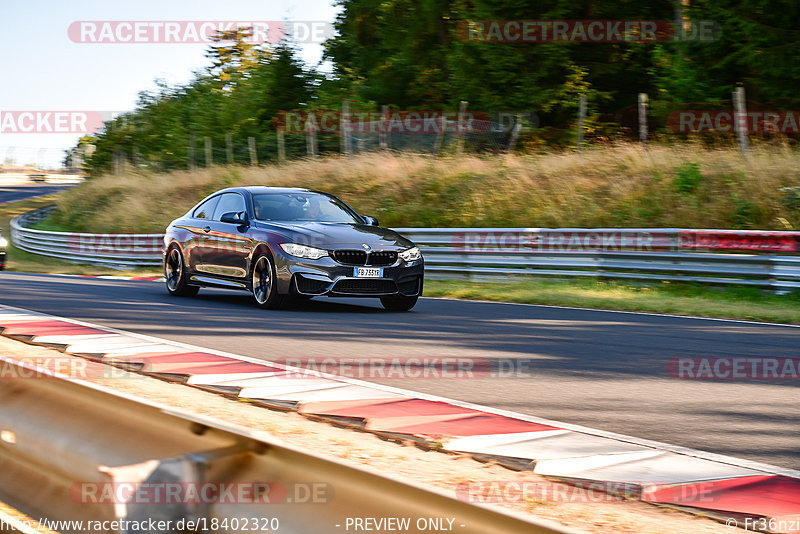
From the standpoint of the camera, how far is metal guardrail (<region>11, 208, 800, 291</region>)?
48.2ft

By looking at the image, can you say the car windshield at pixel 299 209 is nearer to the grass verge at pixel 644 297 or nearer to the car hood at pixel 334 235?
the car hood at pixel 334 235

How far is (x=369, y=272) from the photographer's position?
1125cm

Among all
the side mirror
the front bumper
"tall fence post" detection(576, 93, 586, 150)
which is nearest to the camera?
the front bumper

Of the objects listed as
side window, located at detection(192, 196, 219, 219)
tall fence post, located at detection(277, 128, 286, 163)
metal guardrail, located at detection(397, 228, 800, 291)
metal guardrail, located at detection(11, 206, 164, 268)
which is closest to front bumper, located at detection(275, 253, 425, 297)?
side window, located at detection(192, 196, 219, 219)

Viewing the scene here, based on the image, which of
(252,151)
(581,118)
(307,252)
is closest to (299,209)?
(307,252)

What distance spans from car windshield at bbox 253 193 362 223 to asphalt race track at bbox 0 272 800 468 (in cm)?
115

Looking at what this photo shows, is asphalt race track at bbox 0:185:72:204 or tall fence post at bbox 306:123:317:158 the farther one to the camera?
asphalt race track at bbox 0:185:72:204

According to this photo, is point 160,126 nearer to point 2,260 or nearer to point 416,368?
point 2,260

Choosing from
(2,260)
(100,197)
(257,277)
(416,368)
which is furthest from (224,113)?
(416,368)

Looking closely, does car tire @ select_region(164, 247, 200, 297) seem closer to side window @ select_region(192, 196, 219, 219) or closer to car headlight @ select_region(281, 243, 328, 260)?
side window @ select_region(192, 196, 219, 219)

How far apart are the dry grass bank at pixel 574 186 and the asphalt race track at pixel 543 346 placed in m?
7.36

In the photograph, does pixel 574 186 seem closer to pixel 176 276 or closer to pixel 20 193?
pixel 176 276

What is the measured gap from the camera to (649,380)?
22.6ft

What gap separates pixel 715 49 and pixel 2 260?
19945 millimetres
